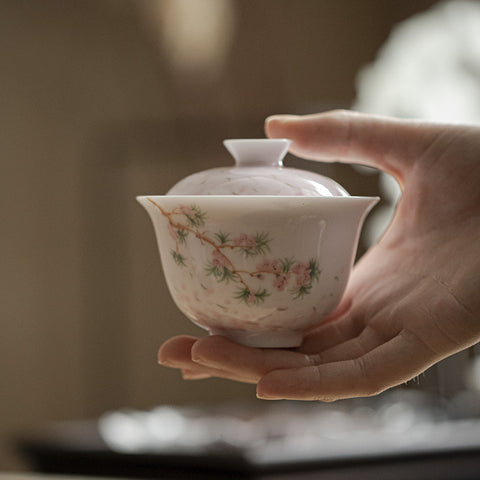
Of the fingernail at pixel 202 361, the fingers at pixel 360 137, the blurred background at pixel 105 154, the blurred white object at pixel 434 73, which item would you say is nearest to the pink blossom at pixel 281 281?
the fingernail at pixel 202 361

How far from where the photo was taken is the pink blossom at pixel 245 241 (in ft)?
2.73

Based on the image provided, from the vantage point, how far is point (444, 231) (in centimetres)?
98

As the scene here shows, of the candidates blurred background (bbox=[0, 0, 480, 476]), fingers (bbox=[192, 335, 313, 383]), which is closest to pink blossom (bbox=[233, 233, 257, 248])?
fingers (bbox=[192, 335, 313, 383])

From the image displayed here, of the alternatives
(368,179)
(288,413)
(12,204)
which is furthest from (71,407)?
(368,179)

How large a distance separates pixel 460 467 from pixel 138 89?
253cm

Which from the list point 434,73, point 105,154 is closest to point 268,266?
point 434,73

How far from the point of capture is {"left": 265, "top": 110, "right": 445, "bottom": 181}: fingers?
1004mm

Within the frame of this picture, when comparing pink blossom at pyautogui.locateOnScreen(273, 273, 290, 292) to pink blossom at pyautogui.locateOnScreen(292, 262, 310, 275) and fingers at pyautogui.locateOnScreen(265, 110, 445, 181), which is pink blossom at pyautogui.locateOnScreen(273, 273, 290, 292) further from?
fingers at pyautogui.locateOnScreen(265, 110, 445, 181)

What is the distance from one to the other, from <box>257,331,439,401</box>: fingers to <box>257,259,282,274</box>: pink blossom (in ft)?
0.37

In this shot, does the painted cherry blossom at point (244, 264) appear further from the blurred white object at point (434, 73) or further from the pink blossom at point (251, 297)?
the blurred white object at point (434, 73)

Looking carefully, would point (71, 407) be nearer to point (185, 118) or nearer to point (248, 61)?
point (185, 118)

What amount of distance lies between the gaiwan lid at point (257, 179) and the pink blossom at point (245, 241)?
0.16 ft

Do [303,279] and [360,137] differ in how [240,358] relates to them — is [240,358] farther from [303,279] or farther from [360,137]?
[360,137]

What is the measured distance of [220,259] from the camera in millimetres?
849
